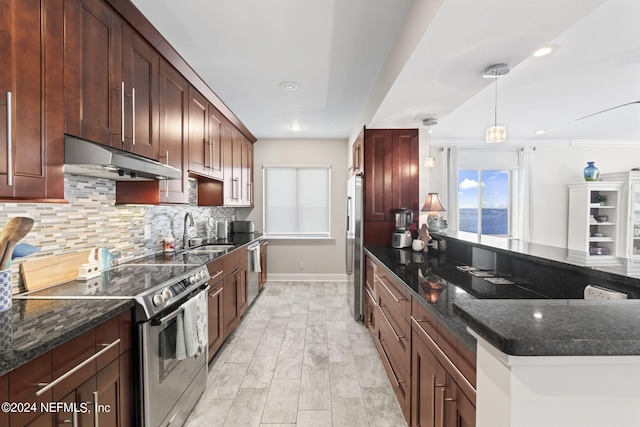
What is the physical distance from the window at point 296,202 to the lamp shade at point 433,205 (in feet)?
7.55

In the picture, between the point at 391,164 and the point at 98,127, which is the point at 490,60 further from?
the point at 98,127

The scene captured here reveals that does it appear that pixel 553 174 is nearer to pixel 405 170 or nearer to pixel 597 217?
pixel 597 217

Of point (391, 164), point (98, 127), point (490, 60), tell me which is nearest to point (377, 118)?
point (391, 164)

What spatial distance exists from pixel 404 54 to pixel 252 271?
3.17 metres

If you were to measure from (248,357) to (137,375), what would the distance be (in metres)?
1.38

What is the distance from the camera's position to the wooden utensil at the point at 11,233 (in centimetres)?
119

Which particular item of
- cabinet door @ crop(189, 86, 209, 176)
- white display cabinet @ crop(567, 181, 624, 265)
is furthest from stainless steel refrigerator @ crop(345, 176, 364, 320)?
white display cabinet @ crop(567, 181, 624, 265)

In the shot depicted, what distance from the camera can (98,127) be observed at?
158 cm

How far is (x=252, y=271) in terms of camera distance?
4.02m

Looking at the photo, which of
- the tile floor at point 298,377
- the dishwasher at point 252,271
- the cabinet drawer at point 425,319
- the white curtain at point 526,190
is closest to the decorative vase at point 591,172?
the white curtain at point 526,190

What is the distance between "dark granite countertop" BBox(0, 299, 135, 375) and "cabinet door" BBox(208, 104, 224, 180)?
2.10 meters

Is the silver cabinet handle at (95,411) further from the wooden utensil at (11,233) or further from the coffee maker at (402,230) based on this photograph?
the coffee maker at (402,230)

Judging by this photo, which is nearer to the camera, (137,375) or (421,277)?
(137,375)

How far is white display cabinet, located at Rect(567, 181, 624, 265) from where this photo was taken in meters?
4.99
